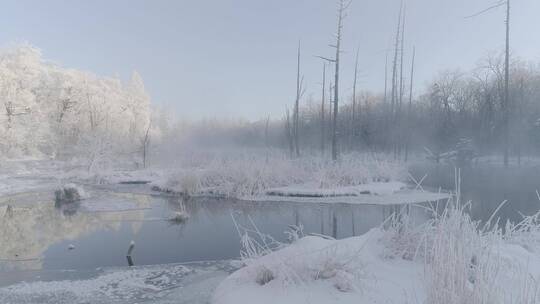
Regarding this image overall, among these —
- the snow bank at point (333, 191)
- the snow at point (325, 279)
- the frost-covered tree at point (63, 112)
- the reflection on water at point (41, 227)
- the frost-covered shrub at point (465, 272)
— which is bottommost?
the reflection on water at point (41, 227)

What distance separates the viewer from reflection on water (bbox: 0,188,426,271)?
638cm

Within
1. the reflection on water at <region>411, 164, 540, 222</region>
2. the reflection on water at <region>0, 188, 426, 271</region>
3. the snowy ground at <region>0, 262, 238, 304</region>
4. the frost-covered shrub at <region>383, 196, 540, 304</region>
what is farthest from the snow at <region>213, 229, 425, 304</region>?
the reflection on water at <region>411, 164, 540, 222</region>

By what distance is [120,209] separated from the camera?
36.9 feet

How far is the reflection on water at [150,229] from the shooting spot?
6.38 metres

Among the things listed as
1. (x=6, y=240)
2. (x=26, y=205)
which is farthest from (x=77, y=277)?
(x=26, y=205)

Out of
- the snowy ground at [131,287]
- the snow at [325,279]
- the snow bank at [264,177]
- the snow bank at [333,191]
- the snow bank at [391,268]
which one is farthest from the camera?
the snow bank at [264,177]

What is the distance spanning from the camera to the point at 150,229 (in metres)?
8.57

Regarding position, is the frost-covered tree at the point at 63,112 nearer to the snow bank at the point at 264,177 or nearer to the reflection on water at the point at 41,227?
the snow bank at the point at 264,177

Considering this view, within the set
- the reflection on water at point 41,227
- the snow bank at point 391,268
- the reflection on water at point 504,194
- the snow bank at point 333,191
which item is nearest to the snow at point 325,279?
the snow bank at point 391,268

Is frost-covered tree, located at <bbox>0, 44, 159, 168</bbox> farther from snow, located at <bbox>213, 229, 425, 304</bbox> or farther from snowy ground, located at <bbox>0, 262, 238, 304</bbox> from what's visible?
snow, located at <bbox>213, 229, 425, 304</bbox>

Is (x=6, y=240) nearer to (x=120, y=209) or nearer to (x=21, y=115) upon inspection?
(x=120, y=209)

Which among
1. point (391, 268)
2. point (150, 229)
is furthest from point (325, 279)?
point (150, 229)

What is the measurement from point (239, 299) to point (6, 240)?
6420 millimetres

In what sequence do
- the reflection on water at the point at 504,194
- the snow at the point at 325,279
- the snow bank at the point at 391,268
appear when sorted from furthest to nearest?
the reflection on water at the point at 504,194, the snow at the point at 325,279, the snow bank at the point at 391,268
